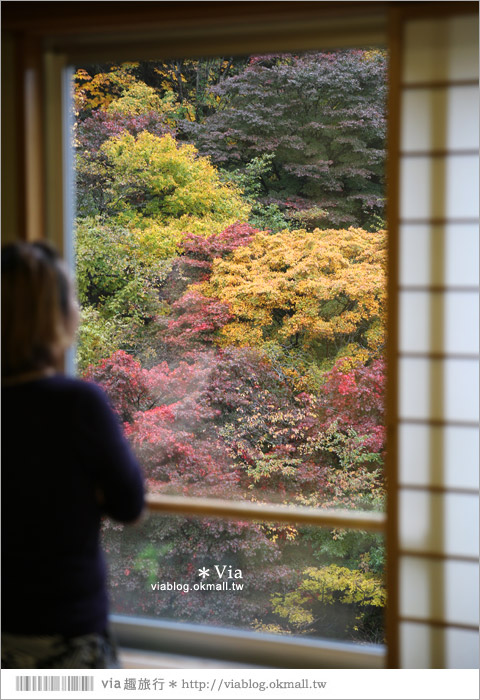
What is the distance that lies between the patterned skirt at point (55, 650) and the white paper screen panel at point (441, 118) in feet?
5.07

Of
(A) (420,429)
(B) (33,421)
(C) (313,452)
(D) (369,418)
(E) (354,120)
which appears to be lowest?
(C) (313,452)

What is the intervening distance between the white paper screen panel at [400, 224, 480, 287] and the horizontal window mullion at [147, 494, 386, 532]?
0.76 meters

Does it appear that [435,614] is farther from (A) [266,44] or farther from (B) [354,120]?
(B) [354,120]

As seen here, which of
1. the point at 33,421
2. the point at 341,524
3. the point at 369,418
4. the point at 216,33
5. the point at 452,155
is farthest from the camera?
the point at 369,418

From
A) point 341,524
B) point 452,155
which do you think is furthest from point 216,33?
point 341,524

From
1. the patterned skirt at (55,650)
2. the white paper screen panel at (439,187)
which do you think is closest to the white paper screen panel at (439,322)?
the white paper screen panel at (439,187)

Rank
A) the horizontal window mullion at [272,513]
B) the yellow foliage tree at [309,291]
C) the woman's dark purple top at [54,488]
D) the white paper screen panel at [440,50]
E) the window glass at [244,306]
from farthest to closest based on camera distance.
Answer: the yellow foliage tree at [309,291] → the window glass at [244,306] → the horizontal window mullion at [272,513] → the white paper screen panel at [440,50] → the woman's dark purple top at [54,488]

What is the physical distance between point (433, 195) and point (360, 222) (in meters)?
2.93

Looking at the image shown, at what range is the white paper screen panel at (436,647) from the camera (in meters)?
1.77

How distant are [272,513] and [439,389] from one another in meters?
0.68

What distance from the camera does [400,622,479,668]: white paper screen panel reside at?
177 cm

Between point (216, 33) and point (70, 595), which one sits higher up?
point (216, 33)

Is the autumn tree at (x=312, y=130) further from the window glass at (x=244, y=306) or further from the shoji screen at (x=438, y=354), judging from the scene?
the shoji screen at (x=438, y=354)

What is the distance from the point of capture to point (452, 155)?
5.69 ft
